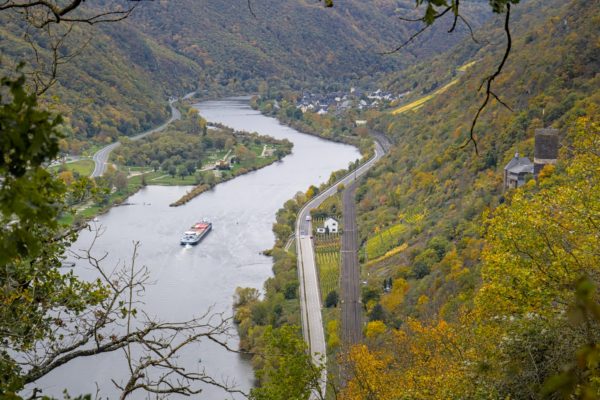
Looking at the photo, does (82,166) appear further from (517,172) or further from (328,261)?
(517,172)

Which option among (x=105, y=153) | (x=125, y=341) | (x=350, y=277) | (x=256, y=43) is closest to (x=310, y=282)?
(x=350, y=277)

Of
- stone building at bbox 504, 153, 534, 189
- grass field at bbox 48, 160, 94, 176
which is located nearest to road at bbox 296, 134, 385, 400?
stone building at bbox 504, 153, 534, 189

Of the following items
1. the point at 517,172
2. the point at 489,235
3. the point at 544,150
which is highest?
the point at 544,150

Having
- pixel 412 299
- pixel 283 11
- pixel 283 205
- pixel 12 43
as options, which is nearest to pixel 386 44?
pixel 283 11

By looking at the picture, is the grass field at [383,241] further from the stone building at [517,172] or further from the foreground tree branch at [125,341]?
the foreground tree branch at [125,341]

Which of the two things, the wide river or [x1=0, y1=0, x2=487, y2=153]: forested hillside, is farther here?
[x1=0, y1=0, x2=487, y2=153]: forested hillside

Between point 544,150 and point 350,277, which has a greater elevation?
point 544,150


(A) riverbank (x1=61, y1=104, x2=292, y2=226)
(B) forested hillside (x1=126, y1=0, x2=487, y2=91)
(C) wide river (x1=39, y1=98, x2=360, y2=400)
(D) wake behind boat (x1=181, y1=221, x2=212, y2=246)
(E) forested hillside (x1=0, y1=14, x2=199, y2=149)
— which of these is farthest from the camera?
(B) forested hillside (x1=126, y1=0, x2=487, y2=91)

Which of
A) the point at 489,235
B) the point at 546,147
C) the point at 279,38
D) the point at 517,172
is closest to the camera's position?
the point at 489,235

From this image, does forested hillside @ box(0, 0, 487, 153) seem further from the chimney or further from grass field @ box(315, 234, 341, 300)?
the chimney
